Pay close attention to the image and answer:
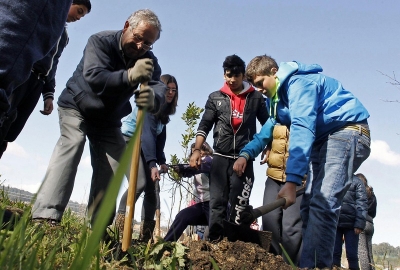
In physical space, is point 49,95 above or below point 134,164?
above

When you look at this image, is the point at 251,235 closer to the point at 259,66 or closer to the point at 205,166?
the point at 259,66

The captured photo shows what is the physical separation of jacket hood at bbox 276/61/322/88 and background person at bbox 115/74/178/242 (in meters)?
1.65

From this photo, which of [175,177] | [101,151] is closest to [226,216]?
[101,151]

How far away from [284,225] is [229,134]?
4.26ft

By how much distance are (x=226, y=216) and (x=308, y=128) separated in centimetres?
201

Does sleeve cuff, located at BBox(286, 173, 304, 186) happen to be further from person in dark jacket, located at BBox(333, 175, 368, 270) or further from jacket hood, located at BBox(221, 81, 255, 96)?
person in dark jacket, located at BBox(333, 175, 368, 270)

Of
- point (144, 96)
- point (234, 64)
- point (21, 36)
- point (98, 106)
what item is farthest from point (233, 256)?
point (234, 64)

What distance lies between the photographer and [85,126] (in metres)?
3.64

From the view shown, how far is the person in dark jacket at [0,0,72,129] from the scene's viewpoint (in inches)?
58.8

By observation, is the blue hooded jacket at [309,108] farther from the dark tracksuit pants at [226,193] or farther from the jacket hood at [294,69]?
the dark tracksuit pants at [226,193]

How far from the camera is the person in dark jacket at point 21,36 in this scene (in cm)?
149

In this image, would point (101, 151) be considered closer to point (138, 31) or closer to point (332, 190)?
point (138, 31)

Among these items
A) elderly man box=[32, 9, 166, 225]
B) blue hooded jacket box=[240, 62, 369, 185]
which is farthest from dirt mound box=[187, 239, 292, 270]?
elderly man box=[32, 9, 166, 225]

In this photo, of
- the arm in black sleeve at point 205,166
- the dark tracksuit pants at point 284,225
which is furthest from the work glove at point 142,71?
the arm in black sleeve at point 205,166
